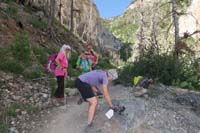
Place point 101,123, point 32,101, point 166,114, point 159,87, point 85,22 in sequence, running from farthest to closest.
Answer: point 85,22
point 159,87
point 32,101
point 166,114
point 101,123

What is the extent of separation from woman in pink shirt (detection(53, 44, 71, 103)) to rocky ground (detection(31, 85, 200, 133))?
42cm

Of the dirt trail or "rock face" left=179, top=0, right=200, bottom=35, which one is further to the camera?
"rock face" left=179, top=0, right=200, bottom=35

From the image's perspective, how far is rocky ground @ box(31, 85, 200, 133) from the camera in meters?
8.98

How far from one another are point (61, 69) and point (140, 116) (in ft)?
9.38

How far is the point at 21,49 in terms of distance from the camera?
14320 mm

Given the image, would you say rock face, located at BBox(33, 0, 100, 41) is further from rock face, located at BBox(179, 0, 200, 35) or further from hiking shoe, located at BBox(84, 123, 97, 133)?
hiking shoe, located at BBox(84, 123, 97, 133)

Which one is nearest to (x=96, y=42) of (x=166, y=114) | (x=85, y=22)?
(x=85, y=22)

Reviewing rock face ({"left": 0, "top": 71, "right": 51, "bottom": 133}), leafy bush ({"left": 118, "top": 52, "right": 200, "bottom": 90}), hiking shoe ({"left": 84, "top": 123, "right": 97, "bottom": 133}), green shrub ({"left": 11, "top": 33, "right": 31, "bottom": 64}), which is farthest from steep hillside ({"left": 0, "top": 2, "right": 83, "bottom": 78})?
hiking shoe ({"left": 84, "top": 123, "right": 97, "bottom": 133})

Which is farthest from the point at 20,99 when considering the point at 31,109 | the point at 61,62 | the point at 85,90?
the point at 85,90

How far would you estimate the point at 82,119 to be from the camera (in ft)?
31.4

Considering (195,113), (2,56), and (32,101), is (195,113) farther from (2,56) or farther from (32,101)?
(2,56)

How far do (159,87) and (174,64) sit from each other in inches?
79.7

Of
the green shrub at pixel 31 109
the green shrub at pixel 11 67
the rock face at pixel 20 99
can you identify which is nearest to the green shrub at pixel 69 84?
the rock face at pixel 20 99

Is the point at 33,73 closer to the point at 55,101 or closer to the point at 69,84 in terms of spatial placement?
the point at 69,84
